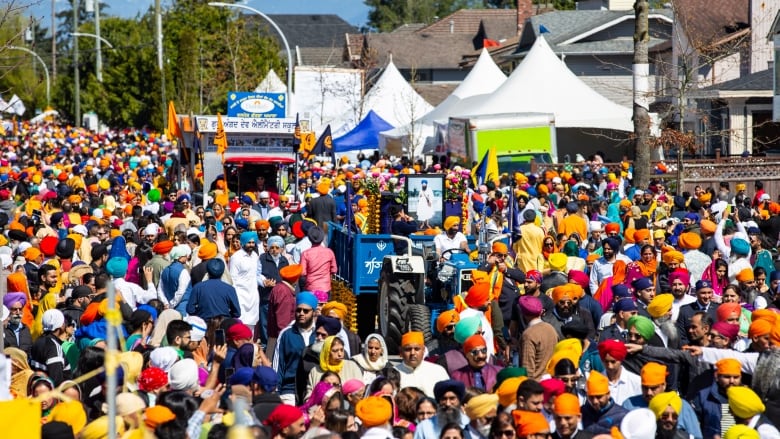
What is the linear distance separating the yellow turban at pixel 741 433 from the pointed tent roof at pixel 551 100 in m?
32.3

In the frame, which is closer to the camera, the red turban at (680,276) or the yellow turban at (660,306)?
the yellow turban at (660,306)

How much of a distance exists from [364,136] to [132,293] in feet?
96.5

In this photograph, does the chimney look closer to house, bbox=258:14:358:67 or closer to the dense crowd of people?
house, bbox=258:14:358:67

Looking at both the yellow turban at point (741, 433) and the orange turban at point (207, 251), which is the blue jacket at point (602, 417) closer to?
the yellow turban at point (741, 433)

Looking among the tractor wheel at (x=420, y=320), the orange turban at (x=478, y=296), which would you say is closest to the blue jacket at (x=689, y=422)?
the orange turban at (x=478, y=296)

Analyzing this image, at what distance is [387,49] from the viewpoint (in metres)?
80.2

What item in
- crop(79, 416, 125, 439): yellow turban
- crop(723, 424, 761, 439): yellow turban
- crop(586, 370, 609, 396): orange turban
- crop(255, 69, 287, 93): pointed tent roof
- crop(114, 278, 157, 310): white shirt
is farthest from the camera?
crop(255, 69, 287, 93): pointed tent roof

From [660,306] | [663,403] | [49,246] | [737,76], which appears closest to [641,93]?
[49,246]

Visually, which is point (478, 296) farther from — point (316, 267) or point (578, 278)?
point (316, 267)

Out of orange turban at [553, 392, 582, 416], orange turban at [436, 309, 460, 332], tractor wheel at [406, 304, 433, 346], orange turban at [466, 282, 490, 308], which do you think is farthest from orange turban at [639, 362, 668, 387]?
tractor wheel at [406, 304, 433, 346]

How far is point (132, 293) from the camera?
12.7 m

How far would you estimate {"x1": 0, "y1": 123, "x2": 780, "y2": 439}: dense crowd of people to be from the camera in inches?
315

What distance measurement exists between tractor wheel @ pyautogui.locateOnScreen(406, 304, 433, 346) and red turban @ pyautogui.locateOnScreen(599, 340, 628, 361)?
4.06 m

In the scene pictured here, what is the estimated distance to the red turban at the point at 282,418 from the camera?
7.71m
